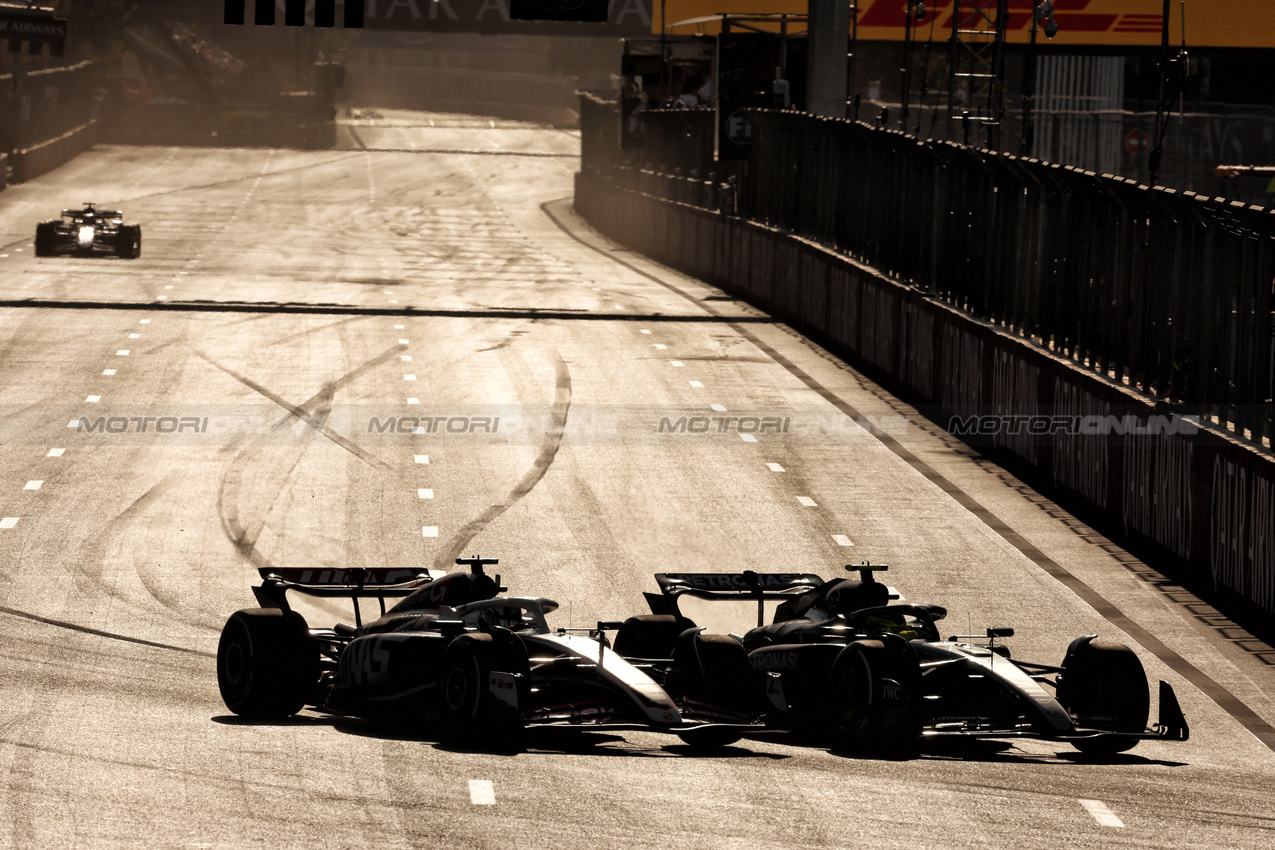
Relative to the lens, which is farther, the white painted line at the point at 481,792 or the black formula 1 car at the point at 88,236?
the black formula 1 car at the point at 88,236

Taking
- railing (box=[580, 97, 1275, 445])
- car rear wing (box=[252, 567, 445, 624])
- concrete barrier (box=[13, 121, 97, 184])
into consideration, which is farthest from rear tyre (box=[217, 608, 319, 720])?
concrete barrier (box=[13, 121, 97, 184])

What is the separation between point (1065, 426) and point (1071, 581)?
136 inches

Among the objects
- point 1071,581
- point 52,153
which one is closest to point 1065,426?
point 1071,581

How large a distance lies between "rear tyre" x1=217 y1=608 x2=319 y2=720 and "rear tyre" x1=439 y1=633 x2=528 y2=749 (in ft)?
4.97

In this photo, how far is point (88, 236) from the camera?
136 feet

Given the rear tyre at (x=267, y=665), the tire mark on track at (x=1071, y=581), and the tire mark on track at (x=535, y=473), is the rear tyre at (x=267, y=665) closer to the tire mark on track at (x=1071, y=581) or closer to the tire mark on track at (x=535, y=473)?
the tire mark on track at (x=535, y=473)

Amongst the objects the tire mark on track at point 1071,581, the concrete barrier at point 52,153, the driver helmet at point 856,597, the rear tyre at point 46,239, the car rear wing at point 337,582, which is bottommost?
the tire mark on track at point 1071,581

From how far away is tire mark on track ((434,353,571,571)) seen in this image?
17.0 meters

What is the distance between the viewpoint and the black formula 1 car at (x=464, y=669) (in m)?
10.1

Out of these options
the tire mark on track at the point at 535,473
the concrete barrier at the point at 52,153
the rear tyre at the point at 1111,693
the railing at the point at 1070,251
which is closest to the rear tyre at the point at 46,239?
the railing at the point at 1070,251

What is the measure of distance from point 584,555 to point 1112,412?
5.62 metres

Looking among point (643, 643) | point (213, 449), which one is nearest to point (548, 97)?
point (213, 449)

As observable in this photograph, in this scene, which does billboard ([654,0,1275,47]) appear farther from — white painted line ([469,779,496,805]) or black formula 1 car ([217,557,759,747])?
white painted line ([469,779,496,805])

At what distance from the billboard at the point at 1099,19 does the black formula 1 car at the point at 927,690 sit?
48843 mm
